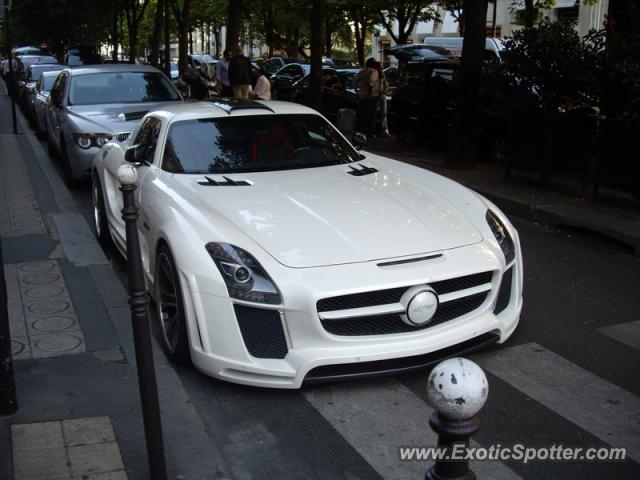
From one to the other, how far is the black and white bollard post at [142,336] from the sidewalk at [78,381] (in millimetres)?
272

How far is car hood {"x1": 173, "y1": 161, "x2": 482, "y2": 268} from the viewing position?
4.27 metres

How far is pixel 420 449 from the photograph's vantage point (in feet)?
12.0

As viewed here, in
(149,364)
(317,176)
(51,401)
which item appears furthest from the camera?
(317,176)

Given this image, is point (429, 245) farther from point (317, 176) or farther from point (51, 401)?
point (51, 401)

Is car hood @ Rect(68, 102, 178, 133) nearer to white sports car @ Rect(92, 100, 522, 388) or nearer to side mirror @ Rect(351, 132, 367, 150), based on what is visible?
side mirror @ Rect(351, 132, 367, 150)

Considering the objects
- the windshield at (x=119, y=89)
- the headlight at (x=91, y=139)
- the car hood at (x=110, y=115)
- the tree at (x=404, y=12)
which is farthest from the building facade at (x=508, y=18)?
the headlight at (x=91, y=139)

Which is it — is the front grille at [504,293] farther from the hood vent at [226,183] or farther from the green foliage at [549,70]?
the green foliage at [549,70]

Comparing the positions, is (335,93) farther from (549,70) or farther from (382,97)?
(549,70)

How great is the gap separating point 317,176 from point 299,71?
19.1m

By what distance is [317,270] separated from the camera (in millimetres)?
4094

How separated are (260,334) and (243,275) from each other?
33 centimetres

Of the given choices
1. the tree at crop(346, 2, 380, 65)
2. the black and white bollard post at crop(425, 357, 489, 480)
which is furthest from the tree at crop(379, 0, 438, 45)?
the black and white bollard post at crop(425, 357, 489, 480)

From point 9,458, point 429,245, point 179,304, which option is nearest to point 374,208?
point 429,245

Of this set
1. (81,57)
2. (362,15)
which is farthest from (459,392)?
(362,15)
